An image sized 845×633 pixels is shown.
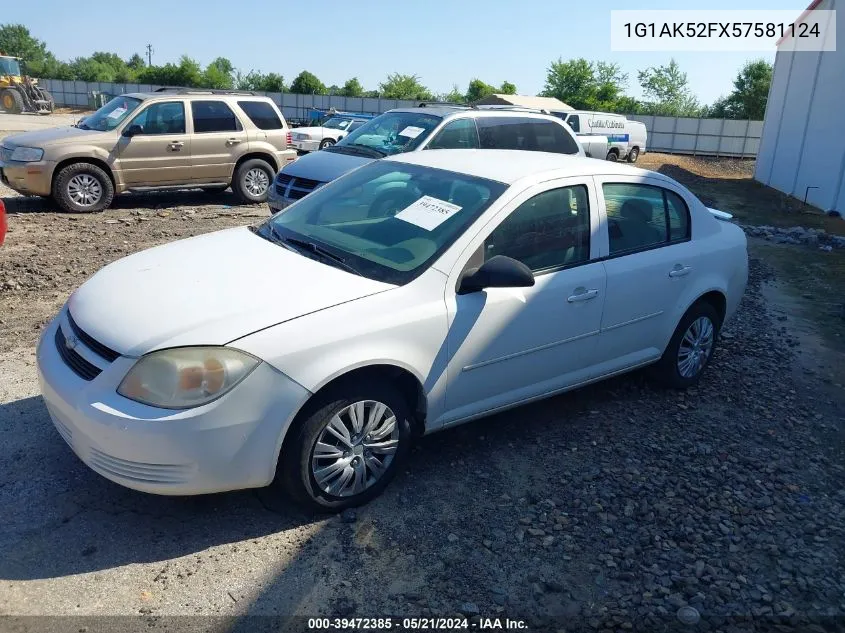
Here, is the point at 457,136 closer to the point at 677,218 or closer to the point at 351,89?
the point at 677,218

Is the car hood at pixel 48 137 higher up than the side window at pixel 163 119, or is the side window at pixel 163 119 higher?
the side window at pixel 163 119

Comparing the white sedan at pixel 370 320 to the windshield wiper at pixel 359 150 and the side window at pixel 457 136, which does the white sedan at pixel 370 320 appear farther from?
the windshield wiper at pixel 359 150

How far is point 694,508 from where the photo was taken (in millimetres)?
3805

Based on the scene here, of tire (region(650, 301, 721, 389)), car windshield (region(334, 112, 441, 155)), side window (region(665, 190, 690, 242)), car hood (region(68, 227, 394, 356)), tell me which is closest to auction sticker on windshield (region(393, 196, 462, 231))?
car hood (region(68, 227, 394, 356))

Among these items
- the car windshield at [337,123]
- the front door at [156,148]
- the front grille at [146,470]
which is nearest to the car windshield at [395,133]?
the front door at [156,148]

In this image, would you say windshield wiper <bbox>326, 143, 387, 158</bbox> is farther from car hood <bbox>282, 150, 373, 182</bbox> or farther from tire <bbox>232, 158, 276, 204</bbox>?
tire <bbox>232, 158, 276, 204</bbox>

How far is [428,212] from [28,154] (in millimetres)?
8239

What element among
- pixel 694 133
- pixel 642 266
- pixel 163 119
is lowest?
pixel 694 133

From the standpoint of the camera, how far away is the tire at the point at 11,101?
127 feet

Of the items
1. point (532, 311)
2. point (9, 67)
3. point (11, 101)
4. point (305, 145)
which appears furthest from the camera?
point (9, 67)

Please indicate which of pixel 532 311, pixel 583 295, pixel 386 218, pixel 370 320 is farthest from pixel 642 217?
pixel 370 320

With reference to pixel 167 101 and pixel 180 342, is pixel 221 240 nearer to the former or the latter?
pixel 180 342

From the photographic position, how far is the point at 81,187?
406 inches

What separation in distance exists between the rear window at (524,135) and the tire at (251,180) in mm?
4219
